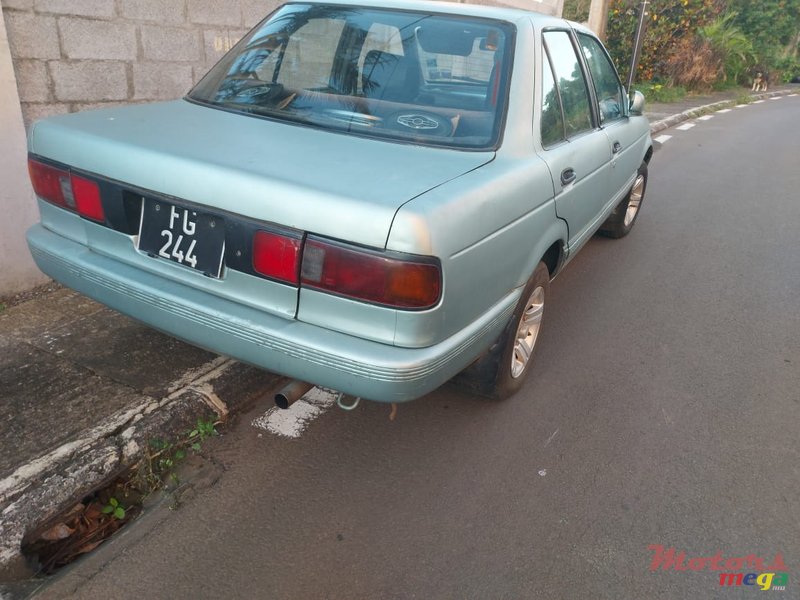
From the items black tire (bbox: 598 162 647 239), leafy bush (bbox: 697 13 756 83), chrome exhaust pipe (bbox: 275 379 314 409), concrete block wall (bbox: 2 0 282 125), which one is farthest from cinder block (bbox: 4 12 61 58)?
leafy bush (bbox: 697 13 756 83)

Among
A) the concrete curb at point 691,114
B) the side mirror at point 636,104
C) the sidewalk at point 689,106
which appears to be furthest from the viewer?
the sidewalk at point 689,106

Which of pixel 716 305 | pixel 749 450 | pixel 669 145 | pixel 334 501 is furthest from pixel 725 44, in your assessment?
pixel 334 501

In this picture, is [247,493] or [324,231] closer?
[324,231]

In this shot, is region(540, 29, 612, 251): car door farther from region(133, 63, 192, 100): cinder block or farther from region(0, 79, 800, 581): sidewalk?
region(133, 63, 192, 100): cinder block

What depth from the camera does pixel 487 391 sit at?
2.98 metres

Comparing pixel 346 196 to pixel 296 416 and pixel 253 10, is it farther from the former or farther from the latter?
pixel 253 10

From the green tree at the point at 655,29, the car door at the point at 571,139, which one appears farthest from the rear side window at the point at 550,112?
the green tree at the point at 655,29

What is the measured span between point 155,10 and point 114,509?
10.8ft

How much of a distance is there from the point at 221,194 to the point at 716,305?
3633mm

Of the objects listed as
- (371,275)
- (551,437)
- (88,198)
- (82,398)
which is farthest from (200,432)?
(551,437)

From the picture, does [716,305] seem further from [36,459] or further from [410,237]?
[36,459]

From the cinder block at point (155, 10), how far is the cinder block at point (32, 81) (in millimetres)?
675

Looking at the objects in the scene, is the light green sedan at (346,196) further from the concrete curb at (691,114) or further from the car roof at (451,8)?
the concrete curb at (691,114)

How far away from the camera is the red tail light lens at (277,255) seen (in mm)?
2014
